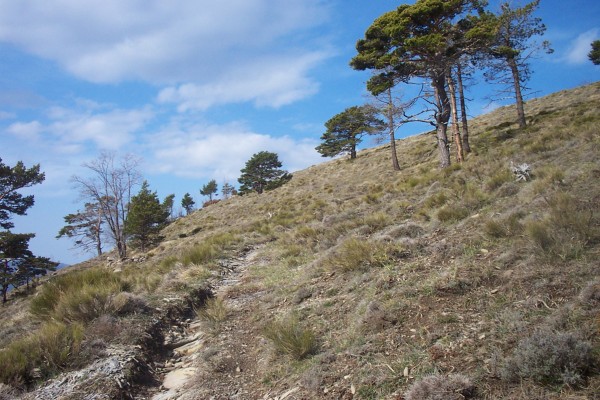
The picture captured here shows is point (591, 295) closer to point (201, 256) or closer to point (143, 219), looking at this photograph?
point (201, 256)

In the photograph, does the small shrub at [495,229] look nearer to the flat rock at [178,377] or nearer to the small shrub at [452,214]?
the small shrub at [452,214]

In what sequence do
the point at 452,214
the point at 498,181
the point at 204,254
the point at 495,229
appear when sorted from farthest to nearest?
the point at 204,254, the point at 498,181, the point at 452,214, the point at 495,229

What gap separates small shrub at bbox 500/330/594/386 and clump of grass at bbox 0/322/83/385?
5.73m

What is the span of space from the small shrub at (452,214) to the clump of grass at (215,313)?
5280 millimetres

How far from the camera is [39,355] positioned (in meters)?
5.08

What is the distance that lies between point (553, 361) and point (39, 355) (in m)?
6.39

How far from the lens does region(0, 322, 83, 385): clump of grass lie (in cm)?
477

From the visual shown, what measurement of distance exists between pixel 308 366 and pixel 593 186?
6.00 m

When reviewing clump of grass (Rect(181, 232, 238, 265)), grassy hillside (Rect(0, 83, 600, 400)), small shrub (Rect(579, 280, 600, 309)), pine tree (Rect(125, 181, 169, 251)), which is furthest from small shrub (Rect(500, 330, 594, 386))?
pine tree (Rect(125, 181, 169, 251))

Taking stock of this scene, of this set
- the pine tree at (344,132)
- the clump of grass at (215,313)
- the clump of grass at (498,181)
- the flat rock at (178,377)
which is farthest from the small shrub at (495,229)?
the pine tree at (344,132)

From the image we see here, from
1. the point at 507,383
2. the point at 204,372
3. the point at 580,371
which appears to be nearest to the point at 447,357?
the point at 507,383

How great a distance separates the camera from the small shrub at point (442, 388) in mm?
2979

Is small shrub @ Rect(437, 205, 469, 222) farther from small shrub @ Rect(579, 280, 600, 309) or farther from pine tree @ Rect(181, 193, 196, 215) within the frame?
pine tree @ Rect(181, 193, 196, 215)

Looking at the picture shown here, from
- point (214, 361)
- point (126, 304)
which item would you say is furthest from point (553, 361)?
point (126, 304)
